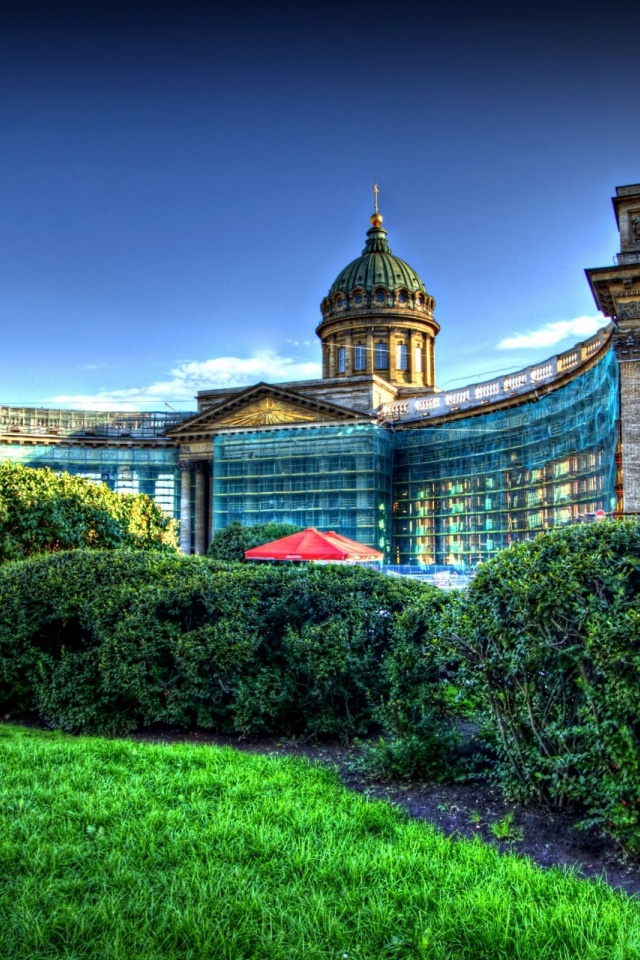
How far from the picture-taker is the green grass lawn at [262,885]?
362 centimetres

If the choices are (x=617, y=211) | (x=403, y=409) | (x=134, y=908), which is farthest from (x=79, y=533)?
(x=403, y=409)

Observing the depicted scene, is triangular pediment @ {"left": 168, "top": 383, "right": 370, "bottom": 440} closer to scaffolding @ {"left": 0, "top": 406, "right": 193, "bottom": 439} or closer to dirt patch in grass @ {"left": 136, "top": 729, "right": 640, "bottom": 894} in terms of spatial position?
scaffolding @ {"left": 0, "top": 406, "right": 193, "bottom": 439}

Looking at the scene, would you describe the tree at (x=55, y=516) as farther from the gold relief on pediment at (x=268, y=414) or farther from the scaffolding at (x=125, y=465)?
the scaffolding at (x=125, y=465)

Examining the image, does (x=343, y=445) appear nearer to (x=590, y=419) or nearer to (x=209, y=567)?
(x=590, y=419)

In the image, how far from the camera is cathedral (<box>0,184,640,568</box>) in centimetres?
3095

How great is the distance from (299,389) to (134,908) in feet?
148

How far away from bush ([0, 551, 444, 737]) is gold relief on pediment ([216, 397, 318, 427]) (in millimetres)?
36342

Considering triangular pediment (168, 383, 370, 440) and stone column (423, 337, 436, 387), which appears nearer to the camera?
triangular pediment (168, 383, 370, 440)

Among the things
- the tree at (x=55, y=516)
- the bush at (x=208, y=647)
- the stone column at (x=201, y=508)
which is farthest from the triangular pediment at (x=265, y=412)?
the bush at (x=208, y=647)

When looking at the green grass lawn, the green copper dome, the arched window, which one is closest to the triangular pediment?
the arched window

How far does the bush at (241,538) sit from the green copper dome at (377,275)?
31.4 metres

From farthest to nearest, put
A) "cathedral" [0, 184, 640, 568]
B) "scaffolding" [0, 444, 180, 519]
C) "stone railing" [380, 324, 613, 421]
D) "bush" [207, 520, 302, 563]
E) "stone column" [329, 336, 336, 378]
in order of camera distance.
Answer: "stone column" [329, 336, 336, 378], "scaffolding" [0, 444, 180, 519], "cathedral" [0, 184, 640, 568], "stone railing" [380, 324, 613, 421], "bush" [207, 520, 302, 563]

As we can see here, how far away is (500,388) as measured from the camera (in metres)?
38.6

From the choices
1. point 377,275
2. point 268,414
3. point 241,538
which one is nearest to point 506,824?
point 241,538
